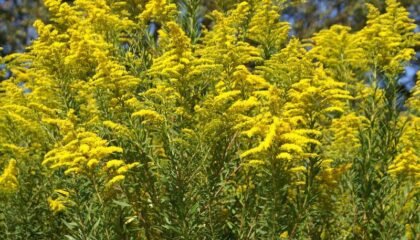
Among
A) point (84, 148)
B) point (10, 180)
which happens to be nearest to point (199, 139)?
point (84, 148)

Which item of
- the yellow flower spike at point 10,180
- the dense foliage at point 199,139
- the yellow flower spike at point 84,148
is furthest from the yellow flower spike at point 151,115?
the yellow flower spike at point 10,180

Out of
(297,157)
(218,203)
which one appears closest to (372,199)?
(297,157)

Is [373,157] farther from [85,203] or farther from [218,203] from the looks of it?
[85,203]

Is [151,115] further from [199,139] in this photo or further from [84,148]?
[84,148]

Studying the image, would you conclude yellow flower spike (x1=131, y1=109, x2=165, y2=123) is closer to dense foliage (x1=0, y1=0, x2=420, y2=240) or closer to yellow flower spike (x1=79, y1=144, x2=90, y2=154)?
dense foliage (x1=0, y1=0, x2=420, y2=240)

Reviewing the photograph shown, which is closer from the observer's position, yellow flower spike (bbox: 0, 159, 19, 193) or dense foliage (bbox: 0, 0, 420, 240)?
dense foliage (bbox: 0, 0, 420, 240)

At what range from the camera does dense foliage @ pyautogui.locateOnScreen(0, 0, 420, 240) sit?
352cm

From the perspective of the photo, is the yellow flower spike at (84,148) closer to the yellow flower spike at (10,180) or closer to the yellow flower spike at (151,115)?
the yellow flower spike at (151,115)

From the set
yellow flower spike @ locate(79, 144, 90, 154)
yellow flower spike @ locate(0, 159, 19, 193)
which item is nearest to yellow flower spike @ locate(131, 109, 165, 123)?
yellow flower spike @ locate(79, 144, 90, 154)

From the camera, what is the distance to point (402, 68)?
4.30 m

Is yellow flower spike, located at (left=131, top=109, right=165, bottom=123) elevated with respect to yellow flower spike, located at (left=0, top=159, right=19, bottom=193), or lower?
elevated

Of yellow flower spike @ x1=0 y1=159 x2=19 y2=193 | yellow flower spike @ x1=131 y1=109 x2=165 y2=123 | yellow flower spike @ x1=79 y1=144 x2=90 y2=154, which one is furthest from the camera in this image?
yellow flower spike @ x1=0 y1=159 x2=19 y2=193

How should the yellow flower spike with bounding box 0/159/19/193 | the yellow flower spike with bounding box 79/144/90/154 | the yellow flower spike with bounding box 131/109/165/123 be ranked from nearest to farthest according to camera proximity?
the yellow flower spike with bounding box 79/144/90/154 < the yellow flower spike with bounding box 131/109/165/123 < the yellow flower spike with bounding box 0/159/19/193

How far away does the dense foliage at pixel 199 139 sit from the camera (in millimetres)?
3523
